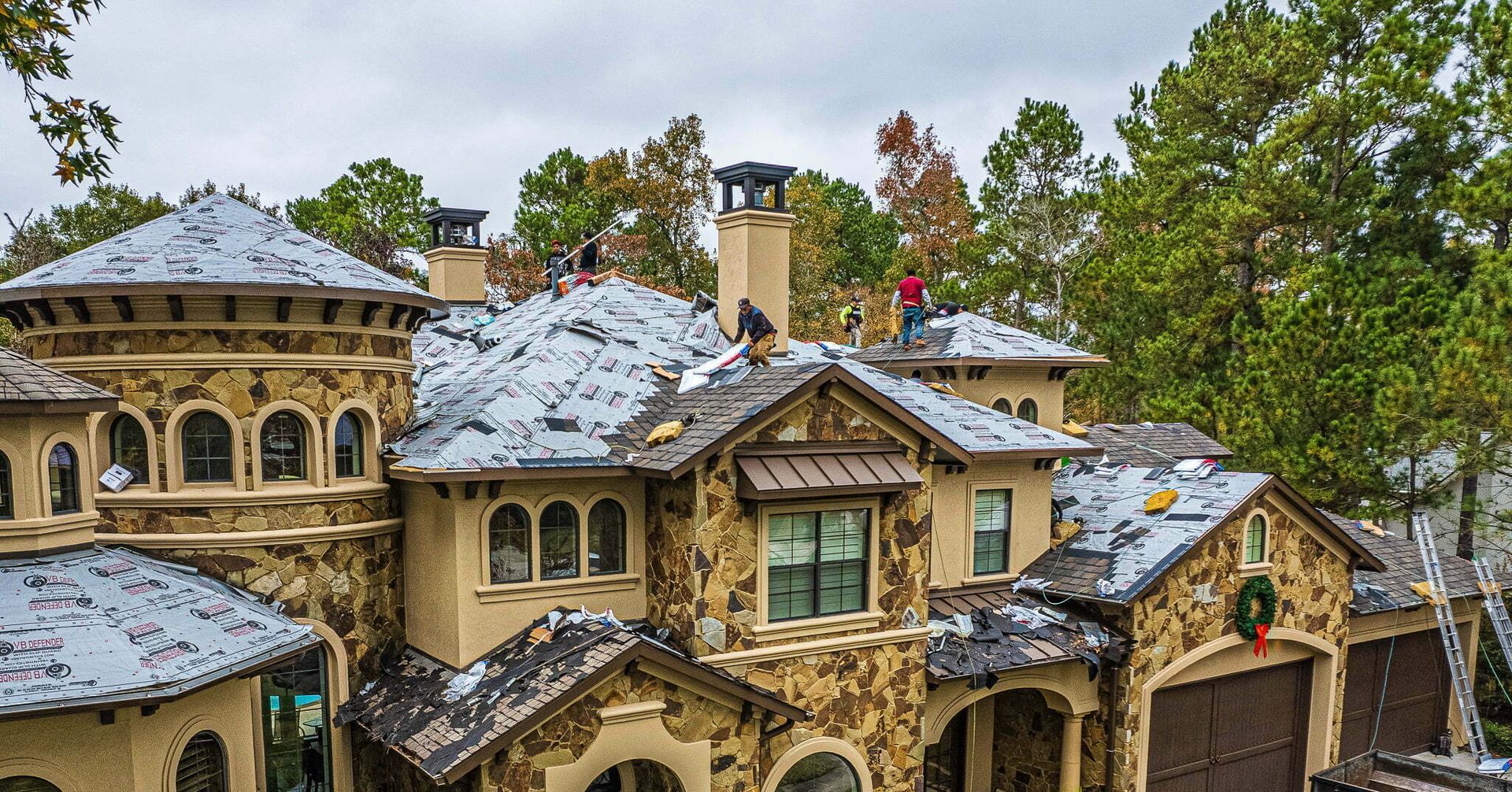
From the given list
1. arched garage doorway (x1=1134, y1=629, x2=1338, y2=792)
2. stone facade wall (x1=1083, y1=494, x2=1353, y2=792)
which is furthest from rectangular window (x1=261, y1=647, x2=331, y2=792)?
arched garage doorway (x1=1134, y1=629, x2=1338, y2=792)

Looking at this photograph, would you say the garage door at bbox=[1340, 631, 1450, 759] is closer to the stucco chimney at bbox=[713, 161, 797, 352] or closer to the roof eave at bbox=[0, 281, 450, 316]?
the stucco chimney at bbox=[713, 161, 797, 352]

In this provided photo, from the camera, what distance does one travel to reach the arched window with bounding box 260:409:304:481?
39.0ft

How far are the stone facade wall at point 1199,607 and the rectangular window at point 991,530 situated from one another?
7.14 ft

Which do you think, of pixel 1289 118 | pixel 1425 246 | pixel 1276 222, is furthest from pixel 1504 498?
pixel 1289 118

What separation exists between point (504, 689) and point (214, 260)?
640 centimetres

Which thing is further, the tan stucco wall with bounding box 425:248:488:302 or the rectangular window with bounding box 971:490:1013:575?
the tan stucco wall with bounding box 425:248:488:302

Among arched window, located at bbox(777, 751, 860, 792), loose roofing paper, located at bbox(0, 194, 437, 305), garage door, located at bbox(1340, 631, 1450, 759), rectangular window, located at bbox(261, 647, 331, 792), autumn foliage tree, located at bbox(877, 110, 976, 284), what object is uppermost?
autumn foliage tree, located at bbox(877, 110, 976, 284)

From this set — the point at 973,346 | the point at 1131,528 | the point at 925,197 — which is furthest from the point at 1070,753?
the point at 925,197

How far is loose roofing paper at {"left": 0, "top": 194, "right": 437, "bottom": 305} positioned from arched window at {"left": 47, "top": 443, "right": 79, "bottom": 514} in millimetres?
1983

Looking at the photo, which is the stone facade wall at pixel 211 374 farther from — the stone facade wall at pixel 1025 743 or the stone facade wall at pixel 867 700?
the stone facade wall at pixel 1025 743

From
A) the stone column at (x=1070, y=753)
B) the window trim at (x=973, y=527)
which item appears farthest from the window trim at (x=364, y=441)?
the stone column at (x=1070, y=753)

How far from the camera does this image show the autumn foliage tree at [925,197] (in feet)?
129

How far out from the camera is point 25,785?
29.1ft

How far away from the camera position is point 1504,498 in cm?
2441
